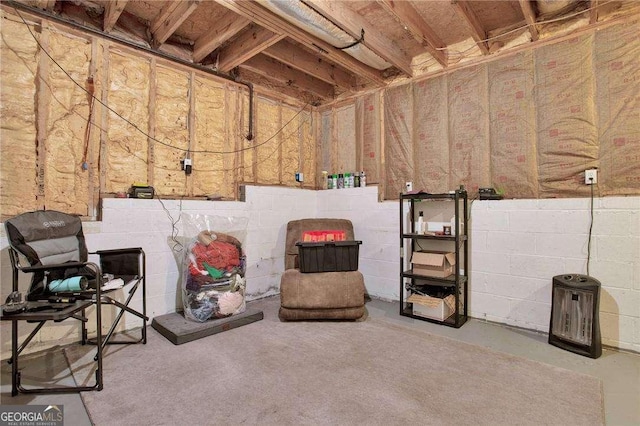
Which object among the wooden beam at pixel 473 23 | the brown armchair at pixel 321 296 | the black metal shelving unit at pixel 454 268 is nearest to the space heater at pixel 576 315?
the black metal shelving unit at pixel 454 268

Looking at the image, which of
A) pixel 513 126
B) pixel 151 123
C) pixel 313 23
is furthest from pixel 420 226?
pixel 151 123

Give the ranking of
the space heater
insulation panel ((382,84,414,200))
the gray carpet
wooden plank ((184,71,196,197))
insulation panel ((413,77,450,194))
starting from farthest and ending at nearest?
1. insulation panel ((382,84,414,200))
2. insulation panel ((413,77,450,194))
3. wooden plank ((184,71,196,197))
4. the space heater
5. the gray carpet

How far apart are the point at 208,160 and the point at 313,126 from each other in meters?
1.80

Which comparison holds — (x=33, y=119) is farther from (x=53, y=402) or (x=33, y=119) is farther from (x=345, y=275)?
(x=345, y=275)

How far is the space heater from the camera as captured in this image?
2301 mm

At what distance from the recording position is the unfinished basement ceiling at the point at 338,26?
8.35 feet

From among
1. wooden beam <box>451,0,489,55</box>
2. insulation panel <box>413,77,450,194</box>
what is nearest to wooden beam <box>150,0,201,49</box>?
wooden beam <box>451,0,489,55</box>

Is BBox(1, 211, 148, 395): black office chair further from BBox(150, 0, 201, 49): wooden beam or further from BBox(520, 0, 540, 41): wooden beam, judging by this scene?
BBox(520, 0, 540, 41): wooden beam

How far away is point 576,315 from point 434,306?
1065mm

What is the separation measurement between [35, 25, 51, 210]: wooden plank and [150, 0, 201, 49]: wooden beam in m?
0.84

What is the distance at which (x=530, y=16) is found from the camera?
8.50 ft

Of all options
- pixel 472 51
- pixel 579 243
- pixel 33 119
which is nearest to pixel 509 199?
pixel 579 243

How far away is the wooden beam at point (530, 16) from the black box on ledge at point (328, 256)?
246 centimetres

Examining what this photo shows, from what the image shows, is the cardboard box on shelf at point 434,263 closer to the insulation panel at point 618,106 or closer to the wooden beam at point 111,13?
the insulation panel at point 618,106
